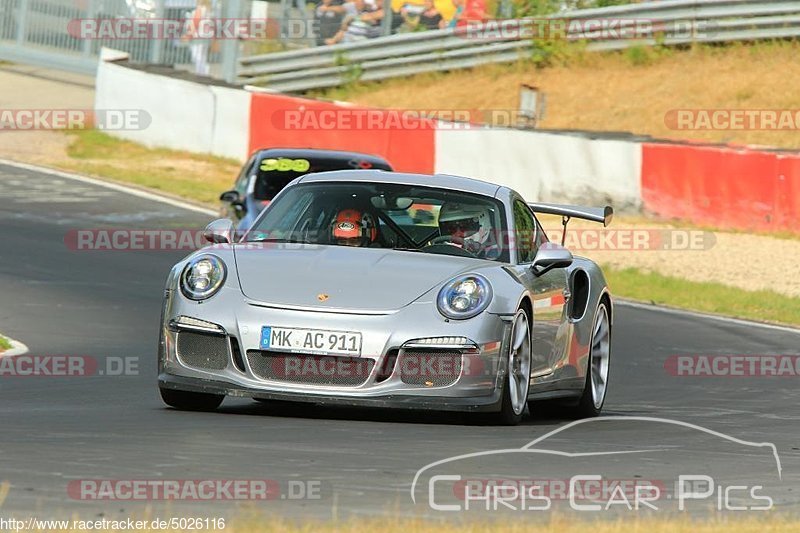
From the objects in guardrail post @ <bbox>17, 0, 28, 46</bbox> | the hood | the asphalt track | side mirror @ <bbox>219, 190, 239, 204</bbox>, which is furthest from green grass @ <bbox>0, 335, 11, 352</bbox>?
guardrail post @ <bbox>17, 0, 28, 46</bbox>

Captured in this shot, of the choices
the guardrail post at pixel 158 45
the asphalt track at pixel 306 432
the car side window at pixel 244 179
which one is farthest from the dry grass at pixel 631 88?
the asphalt track at pixel 306 432

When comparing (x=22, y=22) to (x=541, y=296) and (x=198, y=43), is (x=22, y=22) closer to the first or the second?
(x=198, y=43)

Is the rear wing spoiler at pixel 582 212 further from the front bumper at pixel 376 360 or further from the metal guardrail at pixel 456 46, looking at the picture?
the metal guardrail at pixel 456 46

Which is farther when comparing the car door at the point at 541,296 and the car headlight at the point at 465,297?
the car door at the point at 541,296

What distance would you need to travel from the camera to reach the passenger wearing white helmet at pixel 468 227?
9102mm

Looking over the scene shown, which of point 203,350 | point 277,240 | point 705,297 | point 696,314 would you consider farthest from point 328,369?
point 705,297

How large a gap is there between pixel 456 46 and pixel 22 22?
28.3 ft

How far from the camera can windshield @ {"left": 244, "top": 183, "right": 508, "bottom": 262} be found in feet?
29.7

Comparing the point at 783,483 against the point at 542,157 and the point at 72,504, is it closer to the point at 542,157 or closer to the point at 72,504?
the point at 72,504

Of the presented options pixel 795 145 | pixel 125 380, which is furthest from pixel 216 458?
pixel 795 145

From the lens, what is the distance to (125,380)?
10602 mm

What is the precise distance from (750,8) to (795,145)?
13.2 feet

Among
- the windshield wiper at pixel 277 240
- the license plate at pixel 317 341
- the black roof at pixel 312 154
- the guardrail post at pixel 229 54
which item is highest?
the guardrail post at pixel 229 54

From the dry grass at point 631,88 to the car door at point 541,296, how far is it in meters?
18.1
